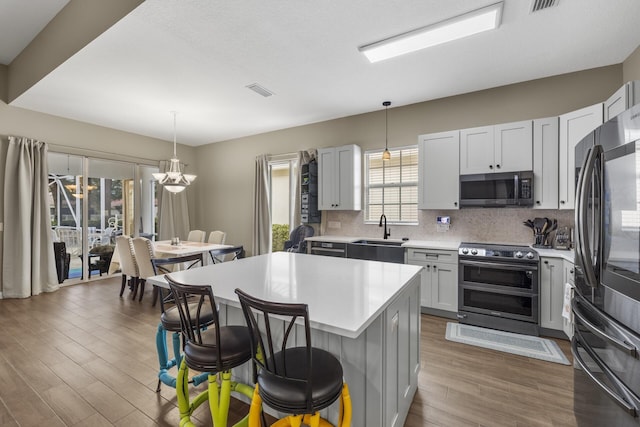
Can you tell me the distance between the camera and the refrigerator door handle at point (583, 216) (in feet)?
4.57

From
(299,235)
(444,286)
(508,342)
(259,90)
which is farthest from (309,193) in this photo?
(508,342)

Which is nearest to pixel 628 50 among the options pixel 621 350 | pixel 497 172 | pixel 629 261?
pixel 497 172

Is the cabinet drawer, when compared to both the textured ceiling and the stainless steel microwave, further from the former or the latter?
the textured ceiling

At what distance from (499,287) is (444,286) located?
587 millimetres

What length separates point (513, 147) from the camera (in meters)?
3.39

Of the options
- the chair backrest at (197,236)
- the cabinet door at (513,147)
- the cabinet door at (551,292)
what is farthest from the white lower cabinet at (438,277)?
the chair backrest at (197,236)

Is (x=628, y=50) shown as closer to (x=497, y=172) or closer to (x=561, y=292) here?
(x=497, y=172)

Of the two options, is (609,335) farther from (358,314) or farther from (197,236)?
(197,236)

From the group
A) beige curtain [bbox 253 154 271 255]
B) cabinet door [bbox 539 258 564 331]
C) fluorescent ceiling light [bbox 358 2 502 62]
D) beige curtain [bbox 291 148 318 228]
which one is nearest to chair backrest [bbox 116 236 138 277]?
beige curtain [bbox 253 154 271 255]

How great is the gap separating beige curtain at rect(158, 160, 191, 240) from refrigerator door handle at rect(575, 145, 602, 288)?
6.79 meters

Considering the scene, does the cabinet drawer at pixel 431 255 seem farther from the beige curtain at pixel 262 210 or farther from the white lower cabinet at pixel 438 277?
the beige curtain at pixel 262 210

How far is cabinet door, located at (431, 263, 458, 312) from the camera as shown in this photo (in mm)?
3471

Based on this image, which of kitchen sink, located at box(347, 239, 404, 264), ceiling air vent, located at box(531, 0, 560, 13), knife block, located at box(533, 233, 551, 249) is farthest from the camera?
kitchen sink, located at box(347, 239, 404, 264)

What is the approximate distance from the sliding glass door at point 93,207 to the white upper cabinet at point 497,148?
248 inches
